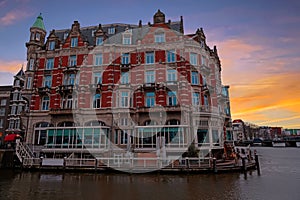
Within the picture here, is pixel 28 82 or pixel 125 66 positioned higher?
pixel 125 66

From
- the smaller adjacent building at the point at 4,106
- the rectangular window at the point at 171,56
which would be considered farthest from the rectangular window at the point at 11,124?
the rectangular window at the point at 171,56

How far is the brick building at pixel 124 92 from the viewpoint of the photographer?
24953mm

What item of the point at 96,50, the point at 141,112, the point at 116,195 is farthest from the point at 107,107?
the point at 116,195

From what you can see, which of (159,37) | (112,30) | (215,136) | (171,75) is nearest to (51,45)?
(112,30)

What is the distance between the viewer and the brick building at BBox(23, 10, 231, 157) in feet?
81.9

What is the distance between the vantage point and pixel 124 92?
27750mm

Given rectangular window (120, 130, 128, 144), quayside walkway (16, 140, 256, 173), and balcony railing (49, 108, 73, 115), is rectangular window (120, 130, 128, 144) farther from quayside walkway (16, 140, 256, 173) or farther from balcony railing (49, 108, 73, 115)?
balcony railing (49, 108, 73, 115)

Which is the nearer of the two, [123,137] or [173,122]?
[173,122]

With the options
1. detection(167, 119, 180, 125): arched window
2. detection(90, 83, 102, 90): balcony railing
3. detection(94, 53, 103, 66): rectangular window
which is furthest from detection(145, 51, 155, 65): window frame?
detection(167, 119, 180, 125): arched window

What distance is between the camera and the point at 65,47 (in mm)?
30641

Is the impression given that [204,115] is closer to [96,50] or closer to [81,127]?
[81,127]

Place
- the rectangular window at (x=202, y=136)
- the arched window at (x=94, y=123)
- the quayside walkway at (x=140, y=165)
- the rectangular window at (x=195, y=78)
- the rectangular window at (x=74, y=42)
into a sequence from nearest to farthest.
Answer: the quayside walkway at (x=140, y=165) → the rectangular window at (x=202, y=136) → the arched window at (x=94, y=123) → the rectangular window at (x=195, y=78) → the rectangular window at (x=74, y=42)

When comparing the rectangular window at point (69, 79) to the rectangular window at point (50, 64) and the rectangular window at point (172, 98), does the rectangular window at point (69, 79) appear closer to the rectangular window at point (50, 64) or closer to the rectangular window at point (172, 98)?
the rectangular window at point (50, 64)

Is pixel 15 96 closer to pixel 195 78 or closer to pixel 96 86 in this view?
pixel 96 86
